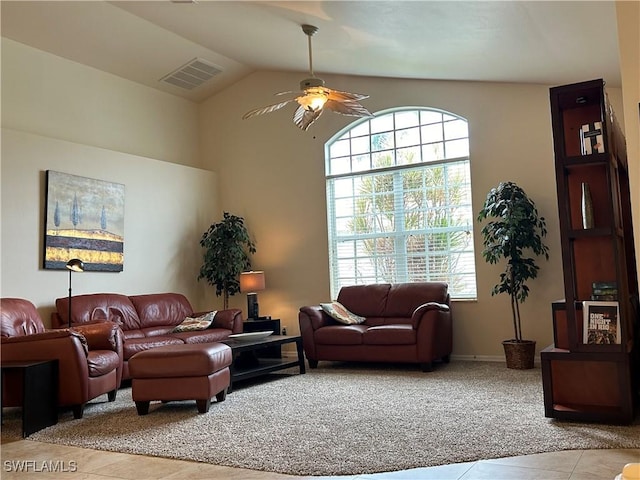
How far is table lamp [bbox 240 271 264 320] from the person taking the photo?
7.25m

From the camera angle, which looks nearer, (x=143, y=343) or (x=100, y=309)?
(x=143, y=343)

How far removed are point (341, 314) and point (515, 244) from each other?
6.68ft

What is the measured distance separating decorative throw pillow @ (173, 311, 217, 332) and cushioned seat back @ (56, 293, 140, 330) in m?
0.48

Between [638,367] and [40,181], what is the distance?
18.2 feet

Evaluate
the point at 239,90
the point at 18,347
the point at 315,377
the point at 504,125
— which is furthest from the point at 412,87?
the point at 18,347

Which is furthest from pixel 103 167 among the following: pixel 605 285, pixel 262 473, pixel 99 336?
pixel 605 285

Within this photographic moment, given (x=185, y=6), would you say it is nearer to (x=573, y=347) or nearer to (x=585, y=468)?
(x=573, y=347)

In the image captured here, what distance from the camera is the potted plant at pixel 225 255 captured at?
24.5ft

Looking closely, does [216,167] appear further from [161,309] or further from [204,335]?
[204,335]

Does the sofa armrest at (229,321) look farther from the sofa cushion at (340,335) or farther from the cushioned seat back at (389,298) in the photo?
the cushioned seat back at (389,298)

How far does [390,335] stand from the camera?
5.89 metres

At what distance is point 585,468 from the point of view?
8.90 ft

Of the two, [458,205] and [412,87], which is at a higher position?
[412,87]

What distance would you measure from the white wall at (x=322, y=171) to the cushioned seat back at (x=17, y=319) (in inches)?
130
